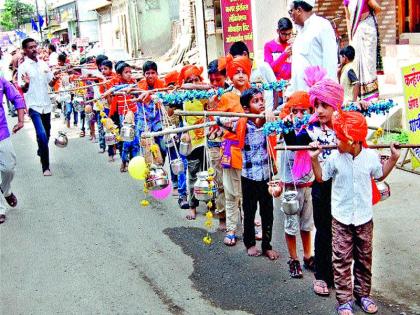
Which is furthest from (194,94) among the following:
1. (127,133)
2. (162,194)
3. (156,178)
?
(162,194)

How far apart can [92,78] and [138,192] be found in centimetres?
290

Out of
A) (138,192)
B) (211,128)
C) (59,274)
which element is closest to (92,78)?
→ (138,192)

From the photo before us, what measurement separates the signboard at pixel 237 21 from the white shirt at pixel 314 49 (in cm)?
875

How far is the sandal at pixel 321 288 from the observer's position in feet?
14.7

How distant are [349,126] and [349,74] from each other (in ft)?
14.3

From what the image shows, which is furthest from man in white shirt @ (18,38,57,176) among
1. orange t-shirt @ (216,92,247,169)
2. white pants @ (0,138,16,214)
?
orange t-shirt @ (216,92,247,169)

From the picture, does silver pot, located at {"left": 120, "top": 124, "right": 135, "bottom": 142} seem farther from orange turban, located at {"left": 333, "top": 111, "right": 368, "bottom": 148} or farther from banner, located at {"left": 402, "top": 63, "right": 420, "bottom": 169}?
orange turban, located at {"left": 333, "top": 111, "right": 368, "bottom": 148}

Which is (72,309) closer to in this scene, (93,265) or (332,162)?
(93,265)

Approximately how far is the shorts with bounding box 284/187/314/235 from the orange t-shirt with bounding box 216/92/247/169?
0.72 meters

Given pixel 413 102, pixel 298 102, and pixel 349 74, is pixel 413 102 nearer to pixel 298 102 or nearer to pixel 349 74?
pixel 349 74

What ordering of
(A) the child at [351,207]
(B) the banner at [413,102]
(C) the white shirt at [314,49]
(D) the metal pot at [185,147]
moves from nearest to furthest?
(A) the child at [351,207] → (C) the white shirt at [314,49] → (D) the metal pot at [185,147] → (B) the banner at [413,102]

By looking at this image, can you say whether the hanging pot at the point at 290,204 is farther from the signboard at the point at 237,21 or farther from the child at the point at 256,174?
the signboard at the point at 237,21

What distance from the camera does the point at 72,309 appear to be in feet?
15.2

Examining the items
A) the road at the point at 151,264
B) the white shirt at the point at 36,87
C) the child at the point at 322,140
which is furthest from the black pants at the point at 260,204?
the white shirt at the point at 36,87
